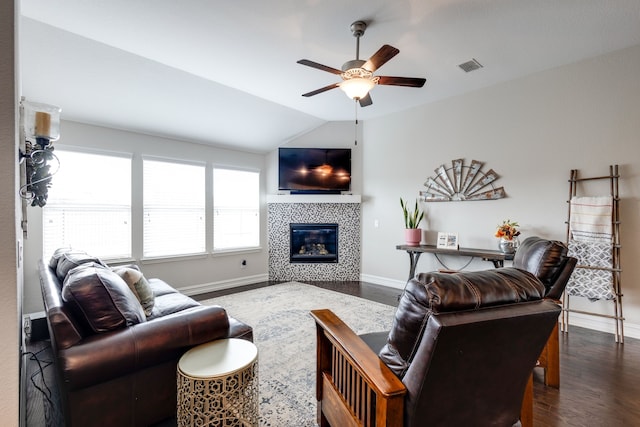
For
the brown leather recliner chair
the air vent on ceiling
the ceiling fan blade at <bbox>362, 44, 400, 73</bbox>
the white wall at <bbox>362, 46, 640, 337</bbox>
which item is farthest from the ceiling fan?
the white wall at <bbox>362, 46, 640, 337</bbox>

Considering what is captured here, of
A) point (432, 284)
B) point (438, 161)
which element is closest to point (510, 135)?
point (438, 161)

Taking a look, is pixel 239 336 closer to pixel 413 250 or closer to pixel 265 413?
pixel 265 413

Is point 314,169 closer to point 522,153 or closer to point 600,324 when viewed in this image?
point 522,153

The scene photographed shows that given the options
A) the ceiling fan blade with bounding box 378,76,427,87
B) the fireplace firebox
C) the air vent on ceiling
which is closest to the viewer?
the ceiling fan blade with bounding box 378,76,427,87

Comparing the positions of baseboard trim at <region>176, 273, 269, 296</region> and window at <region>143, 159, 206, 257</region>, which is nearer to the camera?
window at <region>143, 159, 206, 257</region>

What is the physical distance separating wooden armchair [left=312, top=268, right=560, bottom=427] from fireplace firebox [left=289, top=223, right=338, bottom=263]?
4129 mm

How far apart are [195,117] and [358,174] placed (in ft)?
9.10

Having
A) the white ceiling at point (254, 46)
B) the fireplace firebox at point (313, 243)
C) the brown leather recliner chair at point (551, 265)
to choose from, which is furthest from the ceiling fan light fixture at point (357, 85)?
the fireplace firebox at point (313, 243)

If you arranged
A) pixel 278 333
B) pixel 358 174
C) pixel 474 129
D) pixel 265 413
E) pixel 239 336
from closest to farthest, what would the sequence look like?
1. pixel 265 413
2. pixel 239 336
3. pixel 278 333
4. pixel 474 129
5. pixel 358 174

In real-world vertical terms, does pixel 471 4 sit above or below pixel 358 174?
above

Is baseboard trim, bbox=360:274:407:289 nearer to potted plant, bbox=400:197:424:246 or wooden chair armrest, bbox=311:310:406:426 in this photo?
potted plant, bbox=400:197:424:246

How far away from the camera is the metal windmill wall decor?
12.9 feet

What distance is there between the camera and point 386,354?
1164 mm

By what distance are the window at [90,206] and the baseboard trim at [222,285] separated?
98cm
